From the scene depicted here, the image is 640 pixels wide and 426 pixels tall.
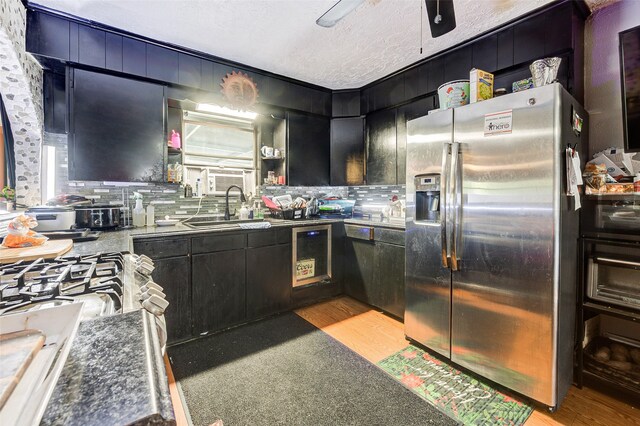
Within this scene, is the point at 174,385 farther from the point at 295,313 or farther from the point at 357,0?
the point at 357,0

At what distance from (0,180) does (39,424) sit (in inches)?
124

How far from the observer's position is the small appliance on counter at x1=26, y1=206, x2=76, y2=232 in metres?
1.80

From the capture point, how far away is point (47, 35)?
201 cm

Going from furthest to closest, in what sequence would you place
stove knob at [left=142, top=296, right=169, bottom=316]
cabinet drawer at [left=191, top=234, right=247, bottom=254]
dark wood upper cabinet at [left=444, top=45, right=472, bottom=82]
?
dark wood upper cabinet at [left=444, top=45, right=472, bottom=82] → cabinet drawer at [left=191, top=234, right=247, bottom=254] → stove knob at [left=142, top=296, right=169, bottom=316]

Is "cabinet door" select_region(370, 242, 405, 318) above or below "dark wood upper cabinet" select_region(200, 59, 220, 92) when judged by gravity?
below

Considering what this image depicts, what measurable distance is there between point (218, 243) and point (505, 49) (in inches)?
110

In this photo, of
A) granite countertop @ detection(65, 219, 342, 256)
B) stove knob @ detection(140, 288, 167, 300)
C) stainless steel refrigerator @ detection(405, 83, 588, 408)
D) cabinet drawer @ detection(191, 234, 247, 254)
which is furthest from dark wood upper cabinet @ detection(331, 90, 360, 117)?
stove knob @ detection(140, 288, 167, 300)

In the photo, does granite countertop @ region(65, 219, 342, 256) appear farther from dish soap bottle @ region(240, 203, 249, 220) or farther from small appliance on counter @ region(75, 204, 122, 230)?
dish soap bottle @ region(240, 203, 249, 220)

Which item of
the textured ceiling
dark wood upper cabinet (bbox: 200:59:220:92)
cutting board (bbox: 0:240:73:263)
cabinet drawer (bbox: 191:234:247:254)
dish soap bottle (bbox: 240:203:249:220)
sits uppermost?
the textured ceiling

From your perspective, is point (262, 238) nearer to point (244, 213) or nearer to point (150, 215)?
point (244, 213)

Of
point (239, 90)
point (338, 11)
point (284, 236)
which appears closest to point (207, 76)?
point (239, 90)

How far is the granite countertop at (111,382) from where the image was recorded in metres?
0.31

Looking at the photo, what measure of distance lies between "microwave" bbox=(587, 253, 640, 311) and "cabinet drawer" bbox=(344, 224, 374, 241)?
1.61 metres

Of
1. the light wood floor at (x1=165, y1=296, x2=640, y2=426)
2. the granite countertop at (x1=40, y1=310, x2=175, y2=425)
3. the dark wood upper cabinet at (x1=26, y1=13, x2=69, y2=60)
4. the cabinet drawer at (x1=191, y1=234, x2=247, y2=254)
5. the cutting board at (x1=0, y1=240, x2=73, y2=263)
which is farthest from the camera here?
the cabinet drawer at (x1=191, y1=234, x2=247, y2=254)
